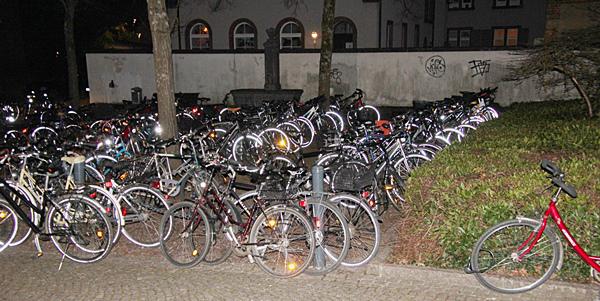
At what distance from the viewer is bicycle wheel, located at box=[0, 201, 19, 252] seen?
17.9 feet

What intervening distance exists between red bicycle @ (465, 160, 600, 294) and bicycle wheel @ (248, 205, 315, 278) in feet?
4.84

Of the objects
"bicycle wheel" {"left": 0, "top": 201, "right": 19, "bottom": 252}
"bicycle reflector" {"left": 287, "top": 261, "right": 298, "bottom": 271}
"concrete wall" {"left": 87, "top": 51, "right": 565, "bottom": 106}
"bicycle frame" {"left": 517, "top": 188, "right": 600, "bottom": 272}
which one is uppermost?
"concrete wall" {"left": 87, "top": 51, "right": 565, "bottom": 106}

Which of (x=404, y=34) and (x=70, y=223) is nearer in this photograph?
(x=70, y=223)

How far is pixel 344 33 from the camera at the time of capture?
23.3m

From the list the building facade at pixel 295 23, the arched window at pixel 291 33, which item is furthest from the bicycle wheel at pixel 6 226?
the arched window at pixel 291 33

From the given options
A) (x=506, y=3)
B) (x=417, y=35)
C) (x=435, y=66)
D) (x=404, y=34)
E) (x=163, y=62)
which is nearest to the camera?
(x=163, y=62)

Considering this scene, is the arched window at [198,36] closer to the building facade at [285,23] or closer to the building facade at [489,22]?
the building facade at [285,23]

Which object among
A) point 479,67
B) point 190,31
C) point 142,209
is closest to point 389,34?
point 479,67

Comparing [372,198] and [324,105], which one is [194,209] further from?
[324,105]

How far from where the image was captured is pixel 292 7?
2375cm

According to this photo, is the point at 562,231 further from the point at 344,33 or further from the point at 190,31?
the point at 190,31

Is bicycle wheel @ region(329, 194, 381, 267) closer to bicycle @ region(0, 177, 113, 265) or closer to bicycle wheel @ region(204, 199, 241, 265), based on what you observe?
bicycle wheel @ region(204, 199, 241, 265)

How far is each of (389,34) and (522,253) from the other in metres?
21.3

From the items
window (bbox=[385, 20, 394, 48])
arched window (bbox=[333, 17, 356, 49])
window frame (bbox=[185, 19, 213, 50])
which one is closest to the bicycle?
arched window (bbox=[333, 17, 356, 49])
